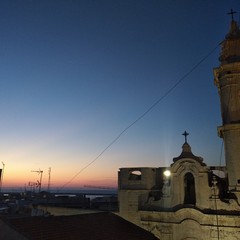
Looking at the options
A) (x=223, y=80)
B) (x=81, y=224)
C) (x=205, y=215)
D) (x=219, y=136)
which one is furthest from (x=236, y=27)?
(x=81, y=224)

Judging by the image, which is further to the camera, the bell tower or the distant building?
the bell tower

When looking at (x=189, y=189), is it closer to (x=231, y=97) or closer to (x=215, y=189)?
(x=215, y=189)

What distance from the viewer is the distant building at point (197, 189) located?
21.1 m

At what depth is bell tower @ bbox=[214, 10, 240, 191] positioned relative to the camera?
22.4 metres

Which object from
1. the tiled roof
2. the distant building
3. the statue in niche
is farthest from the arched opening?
the tiled roof

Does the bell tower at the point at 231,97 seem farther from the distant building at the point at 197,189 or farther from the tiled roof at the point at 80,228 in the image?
the tiled roof at the point at 80,228

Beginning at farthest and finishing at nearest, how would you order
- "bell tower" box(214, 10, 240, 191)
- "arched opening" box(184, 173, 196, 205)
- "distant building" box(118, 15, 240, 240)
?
"arched opening" box(184, 173, 196, 205) < "bell tower" box(214, 10, 240, 191) < "distant building" box(118, 15, 240, 240)

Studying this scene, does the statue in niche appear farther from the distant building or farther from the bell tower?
the bell tower

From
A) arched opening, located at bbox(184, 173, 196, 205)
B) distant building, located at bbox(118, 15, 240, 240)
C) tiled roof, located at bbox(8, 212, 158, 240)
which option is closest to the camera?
tiled roof, located at bbox(8, 212, 158, 240)

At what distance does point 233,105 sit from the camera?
23.3 meters

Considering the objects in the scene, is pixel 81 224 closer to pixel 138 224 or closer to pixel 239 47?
pixel 138 224

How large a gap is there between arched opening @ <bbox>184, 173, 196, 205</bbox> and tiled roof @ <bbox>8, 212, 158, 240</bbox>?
4.12 metres

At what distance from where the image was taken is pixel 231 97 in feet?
77.3

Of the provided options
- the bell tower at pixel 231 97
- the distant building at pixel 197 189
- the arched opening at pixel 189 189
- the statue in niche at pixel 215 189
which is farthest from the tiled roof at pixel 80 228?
the bell tower at pixel 231 97
